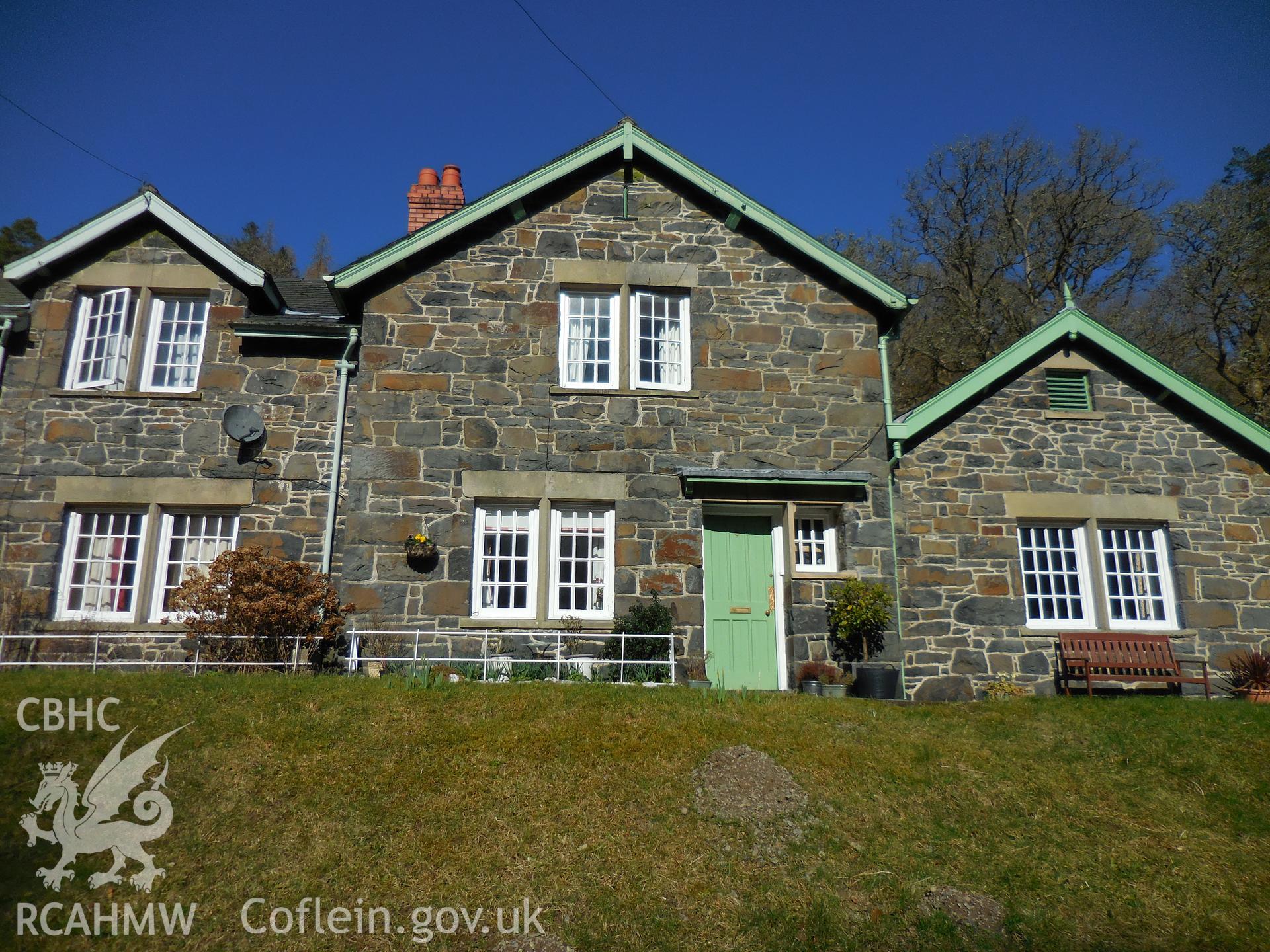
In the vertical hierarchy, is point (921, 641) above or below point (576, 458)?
below

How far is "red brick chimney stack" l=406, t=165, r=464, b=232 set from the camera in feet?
47.7

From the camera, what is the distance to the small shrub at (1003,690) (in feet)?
37.9

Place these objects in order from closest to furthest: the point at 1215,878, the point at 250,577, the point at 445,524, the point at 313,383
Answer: the point at 1215,878
the point at 250,577
the point at 445,524
the point at 313,383

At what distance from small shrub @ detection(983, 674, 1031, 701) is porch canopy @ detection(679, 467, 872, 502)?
123 inches

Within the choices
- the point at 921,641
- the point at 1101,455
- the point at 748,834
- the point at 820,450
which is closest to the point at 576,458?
the point at 820,450

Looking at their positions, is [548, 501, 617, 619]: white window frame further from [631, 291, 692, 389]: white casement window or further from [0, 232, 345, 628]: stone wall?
[0, 232, 345, 628]: stone wall

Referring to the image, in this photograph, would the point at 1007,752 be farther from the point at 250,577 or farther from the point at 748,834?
the point at 250,577

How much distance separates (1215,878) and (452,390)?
1012 centimetres

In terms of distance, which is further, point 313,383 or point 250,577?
point 313,383

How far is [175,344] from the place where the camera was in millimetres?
12828

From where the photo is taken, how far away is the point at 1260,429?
12.7 metres

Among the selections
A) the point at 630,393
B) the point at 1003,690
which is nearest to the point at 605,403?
the point at 630,393

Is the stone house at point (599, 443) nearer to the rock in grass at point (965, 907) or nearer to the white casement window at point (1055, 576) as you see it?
the white casement window at point (1055, 576)

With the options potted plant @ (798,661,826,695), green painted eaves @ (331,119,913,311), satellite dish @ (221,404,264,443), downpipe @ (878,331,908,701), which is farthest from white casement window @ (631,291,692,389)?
satellite dish @ (221,404,264,443)
